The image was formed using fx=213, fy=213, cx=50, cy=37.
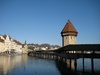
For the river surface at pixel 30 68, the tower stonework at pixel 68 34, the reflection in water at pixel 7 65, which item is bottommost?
the river surface at pixel 30 68

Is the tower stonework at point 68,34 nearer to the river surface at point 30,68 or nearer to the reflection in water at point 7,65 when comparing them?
the reflection in water at point 7,65

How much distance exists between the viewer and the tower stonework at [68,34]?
48.9 meters

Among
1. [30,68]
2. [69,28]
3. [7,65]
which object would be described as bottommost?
[30,68]

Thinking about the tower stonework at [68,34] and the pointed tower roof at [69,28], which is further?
the pointed tower roof at [69,28]

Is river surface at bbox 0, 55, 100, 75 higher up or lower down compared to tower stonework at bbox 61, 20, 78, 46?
lower down

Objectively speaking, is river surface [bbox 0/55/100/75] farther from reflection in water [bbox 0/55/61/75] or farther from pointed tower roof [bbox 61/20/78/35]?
pointed tower roof [bbox 61/20/78/35]

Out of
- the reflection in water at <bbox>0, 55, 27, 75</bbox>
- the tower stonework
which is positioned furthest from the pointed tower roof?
the reflection in water at <bbox>0, 55, 27, 75</bbox>

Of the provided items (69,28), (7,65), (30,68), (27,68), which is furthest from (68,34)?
(27,68)

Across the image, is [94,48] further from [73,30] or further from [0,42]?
[0,42]

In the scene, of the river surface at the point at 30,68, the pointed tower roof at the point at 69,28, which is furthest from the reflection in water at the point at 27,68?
the pointed tower roof at the point at 69,28

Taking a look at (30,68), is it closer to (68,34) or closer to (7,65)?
(7,65)

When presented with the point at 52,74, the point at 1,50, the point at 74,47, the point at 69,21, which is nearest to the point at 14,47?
the point at 1,50

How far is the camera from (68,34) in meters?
49.7

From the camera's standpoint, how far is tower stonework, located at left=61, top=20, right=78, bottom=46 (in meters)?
48.9
